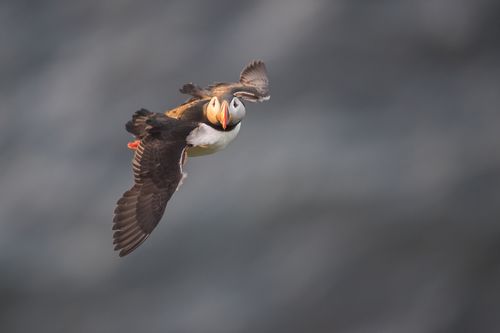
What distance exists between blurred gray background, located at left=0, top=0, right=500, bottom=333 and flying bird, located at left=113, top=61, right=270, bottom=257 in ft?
24.8

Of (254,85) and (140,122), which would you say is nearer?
(140,122)

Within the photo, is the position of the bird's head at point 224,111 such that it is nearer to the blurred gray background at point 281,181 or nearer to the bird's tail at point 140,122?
the bird's tail at point 140,122

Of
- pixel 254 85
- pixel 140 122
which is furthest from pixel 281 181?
pixel 140 122

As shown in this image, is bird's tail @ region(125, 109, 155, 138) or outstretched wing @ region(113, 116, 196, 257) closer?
outstretched wing @ region(113, 116, 196, 257)

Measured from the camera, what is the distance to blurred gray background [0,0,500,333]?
1953 centimetres

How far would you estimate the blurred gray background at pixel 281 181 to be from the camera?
64.1 ft

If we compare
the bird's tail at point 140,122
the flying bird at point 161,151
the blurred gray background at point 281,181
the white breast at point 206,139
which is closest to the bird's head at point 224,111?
the flying bird at point 161,151

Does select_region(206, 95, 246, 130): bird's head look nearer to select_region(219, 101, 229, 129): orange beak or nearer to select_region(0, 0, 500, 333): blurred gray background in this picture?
select_region(219, 101, 229, 129): orange beak

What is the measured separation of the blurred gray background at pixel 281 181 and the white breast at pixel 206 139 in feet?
24.7

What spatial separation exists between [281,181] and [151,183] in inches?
340

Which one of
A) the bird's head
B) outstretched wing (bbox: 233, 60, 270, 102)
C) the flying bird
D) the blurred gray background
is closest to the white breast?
the flying bird

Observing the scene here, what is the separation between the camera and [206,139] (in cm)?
1183

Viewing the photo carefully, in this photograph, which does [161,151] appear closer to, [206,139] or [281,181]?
[206,139]

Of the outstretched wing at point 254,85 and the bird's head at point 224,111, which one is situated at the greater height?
the outstretched wing at point 254,85
